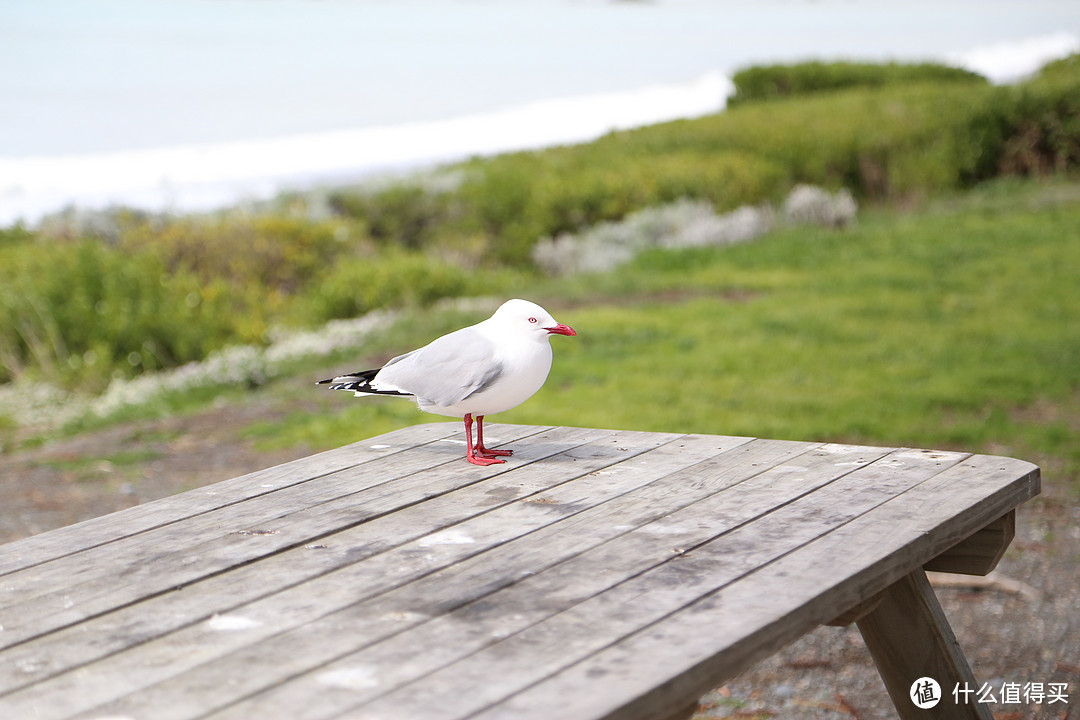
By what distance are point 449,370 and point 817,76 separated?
20.8 meters

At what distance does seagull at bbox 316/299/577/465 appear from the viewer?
97.7 inches

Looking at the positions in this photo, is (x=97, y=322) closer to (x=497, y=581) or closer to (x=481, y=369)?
(x=481, y=369)

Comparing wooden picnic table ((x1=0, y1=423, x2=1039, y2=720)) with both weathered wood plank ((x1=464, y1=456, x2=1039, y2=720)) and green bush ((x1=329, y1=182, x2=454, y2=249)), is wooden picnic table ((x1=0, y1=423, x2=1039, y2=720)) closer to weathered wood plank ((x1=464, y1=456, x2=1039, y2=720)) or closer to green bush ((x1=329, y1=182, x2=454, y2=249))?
weathered wood plank ((x1=464, y1=456, x2=1039, y2=720))

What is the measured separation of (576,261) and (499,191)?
1.62 metres

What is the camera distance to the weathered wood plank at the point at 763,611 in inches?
54.0

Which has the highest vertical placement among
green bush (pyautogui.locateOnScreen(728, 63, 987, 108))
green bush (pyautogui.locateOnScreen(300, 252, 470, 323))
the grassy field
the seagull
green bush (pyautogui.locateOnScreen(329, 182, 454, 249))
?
green bush (pyautogui.locateOnScreen(728, 63, 987, 108))

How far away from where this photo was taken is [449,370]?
8.29 feet

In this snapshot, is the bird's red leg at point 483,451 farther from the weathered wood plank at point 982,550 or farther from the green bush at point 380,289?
the green bush at point 380,289

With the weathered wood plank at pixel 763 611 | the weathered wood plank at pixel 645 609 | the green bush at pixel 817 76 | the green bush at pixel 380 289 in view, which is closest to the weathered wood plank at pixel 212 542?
the weathered wood plank at pixel 645 609

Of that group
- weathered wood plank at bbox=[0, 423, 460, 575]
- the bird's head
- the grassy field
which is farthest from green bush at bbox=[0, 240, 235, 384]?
the bird's head

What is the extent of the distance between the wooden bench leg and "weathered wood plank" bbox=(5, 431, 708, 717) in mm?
576

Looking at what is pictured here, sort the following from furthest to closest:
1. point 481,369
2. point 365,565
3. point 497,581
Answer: point 481,369 → point 365,565 → point 497,581

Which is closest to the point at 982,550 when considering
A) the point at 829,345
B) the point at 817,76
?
the point at 829,345

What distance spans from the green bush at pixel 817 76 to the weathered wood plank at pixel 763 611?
20.2 metres
